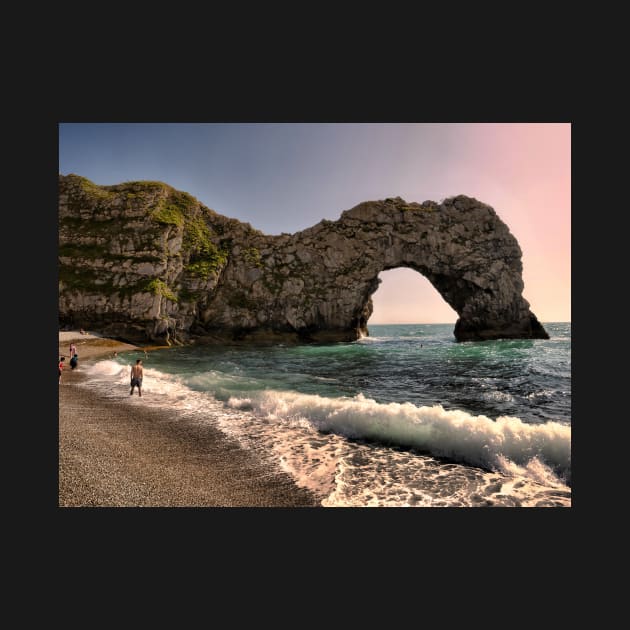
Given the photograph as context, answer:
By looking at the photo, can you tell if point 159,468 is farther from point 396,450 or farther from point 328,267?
point 328,267

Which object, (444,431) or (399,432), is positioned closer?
(444,431)

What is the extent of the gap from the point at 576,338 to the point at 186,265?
43.2 metres

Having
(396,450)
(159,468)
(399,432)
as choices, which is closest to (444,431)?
(399,432)

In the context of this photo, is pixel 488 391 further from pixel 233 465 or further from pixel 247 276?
pixel 247 276

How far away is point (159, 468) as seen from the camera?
16.8 ft

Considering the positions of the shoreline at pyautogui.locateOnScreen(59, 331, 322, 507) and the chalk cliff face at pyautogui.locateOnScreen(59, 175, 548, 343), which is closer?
the shoreline at pyautogui.locateOnScreen(59, 331, 322, 507)

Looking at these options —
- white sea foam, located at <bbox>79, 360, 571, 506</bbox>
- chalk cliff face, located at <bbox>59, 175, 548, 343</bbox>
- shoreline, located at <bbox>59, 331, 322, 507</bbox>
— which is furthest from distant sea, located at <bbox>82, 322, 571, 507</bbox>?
chalk cliff face, located at <bbox>59, 175, 548, 343</bbox>

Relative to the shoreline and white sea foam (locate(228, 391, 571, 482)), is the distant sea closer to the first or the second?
white sea foam (locate(228, 391, 571, 482))

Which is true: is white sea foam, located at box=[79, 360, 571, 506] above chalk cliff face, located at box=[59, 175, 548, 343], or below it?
below

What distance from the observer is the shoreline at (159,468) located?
4.25 m

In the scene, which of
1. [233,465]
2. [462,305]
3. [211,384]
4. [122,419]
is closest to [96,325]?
[211,384]

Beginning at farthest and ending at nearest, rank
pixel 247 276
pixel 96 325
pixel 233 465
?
pixel 247 276, pixel 96 325, pixel 233 465

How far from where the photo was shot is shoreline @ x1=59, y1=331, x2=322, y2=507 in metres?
4.25

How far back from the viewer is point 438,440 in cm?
627
